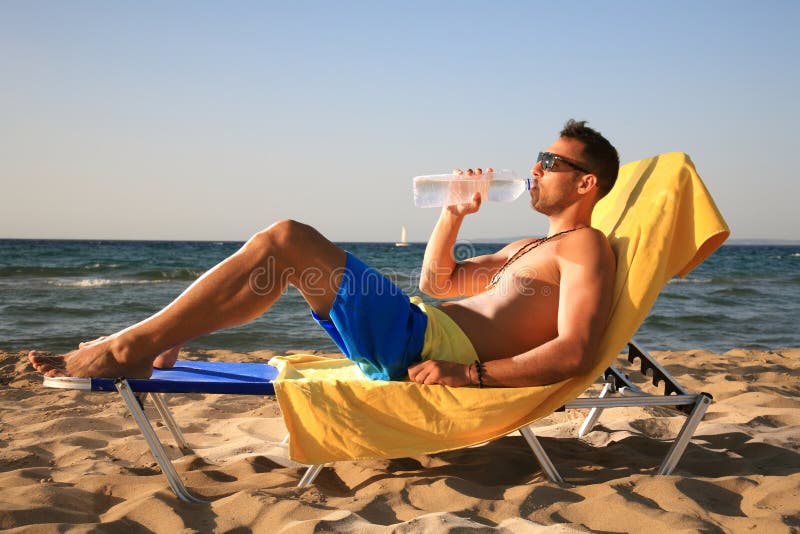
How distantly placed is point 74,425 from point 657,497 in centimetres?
313

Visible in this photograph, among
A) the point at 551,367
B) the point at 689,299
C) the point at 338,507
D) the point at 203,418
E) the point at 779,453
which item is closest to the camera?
the point at 338,507

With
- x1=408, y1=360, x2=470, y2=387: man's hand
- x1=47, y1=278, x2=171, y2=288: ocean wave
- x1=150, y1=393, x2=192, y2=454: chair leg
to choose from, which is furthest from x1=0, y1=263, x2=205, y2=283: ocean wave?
x1=408, y1=360, x2=470, y2=387: man's hand

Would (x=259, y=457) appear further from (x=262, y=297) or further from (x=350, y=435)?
(x=262, y=297)

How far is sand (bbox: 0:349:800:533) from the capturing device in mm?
2256

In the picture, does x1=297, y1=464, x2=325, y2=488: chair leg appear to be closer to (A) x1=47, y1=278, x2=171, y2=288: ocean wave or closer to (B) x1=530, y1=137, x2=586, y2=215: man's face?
(B) x1=530, y1=137, x2=586, y2=215: man's face

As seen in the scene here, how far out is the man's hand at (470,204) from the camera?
10.5 feet

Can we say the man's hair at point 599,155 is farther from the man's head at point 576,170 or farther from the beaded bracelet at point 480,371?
the beaded bracelet at point 480,371

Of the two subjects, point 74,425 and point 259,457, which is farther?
point 74,425

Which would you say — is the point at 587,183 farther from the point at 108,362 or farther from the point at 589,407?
the point at 108,362

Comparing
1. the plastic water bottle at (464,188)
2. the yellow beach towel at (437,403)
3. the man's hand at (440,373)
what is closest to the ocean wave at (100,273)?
the plastic water bottle at (464,188)

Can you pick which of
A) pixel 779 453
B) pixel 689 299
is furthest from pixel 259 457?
pixel 689 299

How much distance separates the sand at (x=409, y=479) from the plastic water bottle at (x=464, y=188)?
4.06ft

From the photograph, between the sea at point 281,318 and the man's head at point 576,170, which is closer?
the man's head at point 576,170

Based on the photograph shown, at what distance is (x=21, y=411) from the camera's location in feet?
13.7
